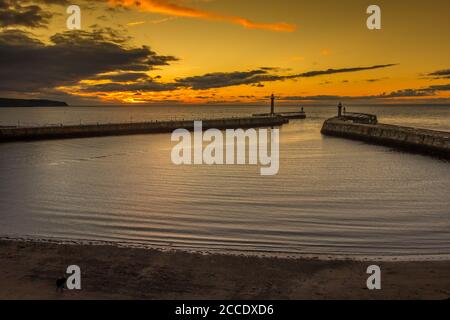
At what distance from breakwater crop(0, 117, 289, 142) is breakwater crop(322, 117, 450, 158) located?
25078 millimetres

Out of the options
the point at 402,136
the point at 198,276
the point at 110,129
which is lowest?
the point at 198,276

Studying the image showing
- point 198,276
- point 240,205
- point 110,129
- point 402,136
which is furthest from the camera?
point 110,129

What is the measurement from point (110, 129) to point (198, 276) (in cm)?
5801

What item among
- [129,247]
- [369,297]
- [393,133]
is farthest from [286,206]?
[393,133]

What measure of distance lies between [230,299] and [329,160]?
27837mm

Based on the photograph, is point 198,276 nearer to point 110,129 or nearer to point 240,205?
point 240,205

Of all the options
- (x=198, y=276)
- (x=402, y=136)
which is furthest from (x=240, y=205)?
(x=402, y=136)

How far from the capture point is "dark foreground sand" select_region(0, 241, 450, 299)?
26.8 ft

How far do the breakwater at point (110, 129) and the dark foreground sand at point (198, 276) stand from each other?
1807 inches

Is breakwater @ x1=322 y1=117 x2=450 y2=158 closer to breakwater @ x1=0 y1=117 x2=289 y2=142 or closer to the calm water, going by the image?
the calm water

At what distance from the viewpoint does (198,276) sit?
9.16 metres

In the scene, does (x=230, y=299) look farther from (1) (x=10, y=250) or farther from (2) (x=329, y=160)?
(2) (x=329, y=160)

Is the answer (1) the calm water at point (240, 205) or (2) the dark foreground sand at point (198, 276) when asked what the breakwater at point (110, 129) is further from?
(2) the dark foreground sand at point (198, 276)

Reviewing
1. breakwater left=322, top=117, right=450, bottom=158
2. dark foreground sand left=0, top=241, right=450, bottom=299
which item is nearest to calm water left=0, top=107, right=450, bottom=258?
dark foreground sand left=0, top=241, right=450, bottom=299
